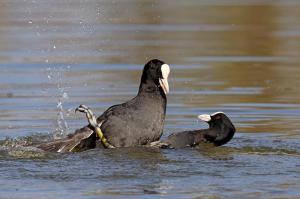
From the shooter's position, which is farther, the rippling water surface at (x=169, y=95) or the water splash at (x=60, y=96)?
the water splash at (x=60, y=96)

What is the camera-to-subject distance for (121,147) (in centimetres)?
787

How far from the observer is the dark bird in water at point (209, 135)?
317 inches

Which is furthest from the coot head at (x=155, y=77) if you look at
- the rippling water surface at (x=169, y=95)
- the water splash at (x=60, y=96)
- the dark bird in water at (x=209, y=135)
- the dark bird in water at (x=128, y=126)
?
the water splash at (x=60, y=96)

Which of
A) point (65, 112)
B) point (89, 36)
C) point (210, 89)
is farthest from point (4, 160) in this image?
point (89, 36)

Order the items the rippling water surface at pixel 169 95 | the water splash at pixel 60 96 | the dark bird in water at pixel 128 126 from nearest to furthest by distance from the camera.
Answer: the rippling water surface at pixel 169 95
the dark bird in water at pixel 128 126
the water splash at pixel 60 96

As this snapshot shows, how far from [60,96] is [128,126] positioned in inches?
117

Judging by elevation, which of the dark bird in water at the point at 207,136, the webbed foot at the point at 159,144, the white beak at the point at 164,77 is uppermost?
the white beak at the point at 164,77

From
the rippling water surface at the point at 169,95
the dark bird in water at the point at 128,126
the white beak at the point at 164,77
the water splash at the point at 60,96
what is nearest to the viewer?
the rippling water surface at the point at 169,95

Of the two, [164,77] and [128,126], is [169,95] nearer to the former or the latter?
[164,77]

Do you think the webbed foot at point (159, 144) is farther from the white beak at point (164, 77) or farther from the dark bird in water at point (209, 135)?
the white beak at point (164, 77)

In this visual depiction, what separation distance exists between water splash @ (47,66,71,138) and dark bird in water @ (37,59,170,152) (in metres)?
0.73

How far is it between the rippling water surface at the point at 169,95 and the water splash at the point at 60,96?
2 cm

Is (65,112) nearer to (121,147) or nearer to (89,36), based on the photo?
(121,147)

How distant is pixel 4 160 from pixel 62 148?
1.87 ft
